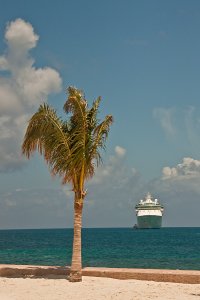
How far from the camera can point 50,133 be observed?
721 inches

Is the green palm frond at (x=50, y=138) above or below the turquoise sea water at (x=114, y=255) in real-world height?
above

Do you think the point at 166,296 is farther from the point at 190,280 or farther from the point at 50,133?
the point at 50,133

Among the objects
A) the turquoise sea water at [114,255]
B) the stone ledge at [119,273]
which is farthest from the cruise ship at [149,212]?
the stone ledge at [119,273]

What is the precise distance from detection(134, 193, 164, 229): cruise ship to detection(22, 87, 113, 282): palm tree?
149m

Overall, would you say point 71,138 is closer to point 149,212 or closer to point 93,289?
point 93,289

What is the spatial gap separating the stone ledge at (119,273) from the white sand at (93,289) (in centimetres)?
50

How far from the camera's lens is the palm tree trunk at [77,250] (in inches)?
699

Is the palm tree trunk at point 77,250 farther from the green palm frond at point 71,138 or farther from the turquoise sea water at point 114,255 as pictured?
the turquoise sea water at point 114,255

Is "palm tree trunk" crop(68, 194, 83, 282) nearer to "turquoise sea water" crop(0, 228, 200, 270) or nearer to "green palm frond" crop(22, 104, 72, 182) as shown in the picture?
"green palm frond" crop(22, 104, 72, 182)

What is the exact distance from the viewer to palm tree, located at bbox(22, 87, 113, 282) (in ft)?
59.0

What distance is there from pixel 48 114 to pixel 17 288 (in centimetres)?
658

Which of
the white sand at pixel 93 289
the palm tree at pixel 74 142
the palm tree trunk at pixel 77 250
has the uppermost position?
the palm tree at pixel 74 142

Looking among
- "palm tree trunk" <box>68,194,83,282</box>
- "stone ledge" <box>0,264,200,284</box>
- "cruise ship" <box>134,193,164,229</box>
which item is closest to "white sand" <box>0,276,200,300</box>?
"palm tree trunk" <box>68,194,83,282</box>

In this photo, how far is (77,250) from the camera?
17953 millimetres
